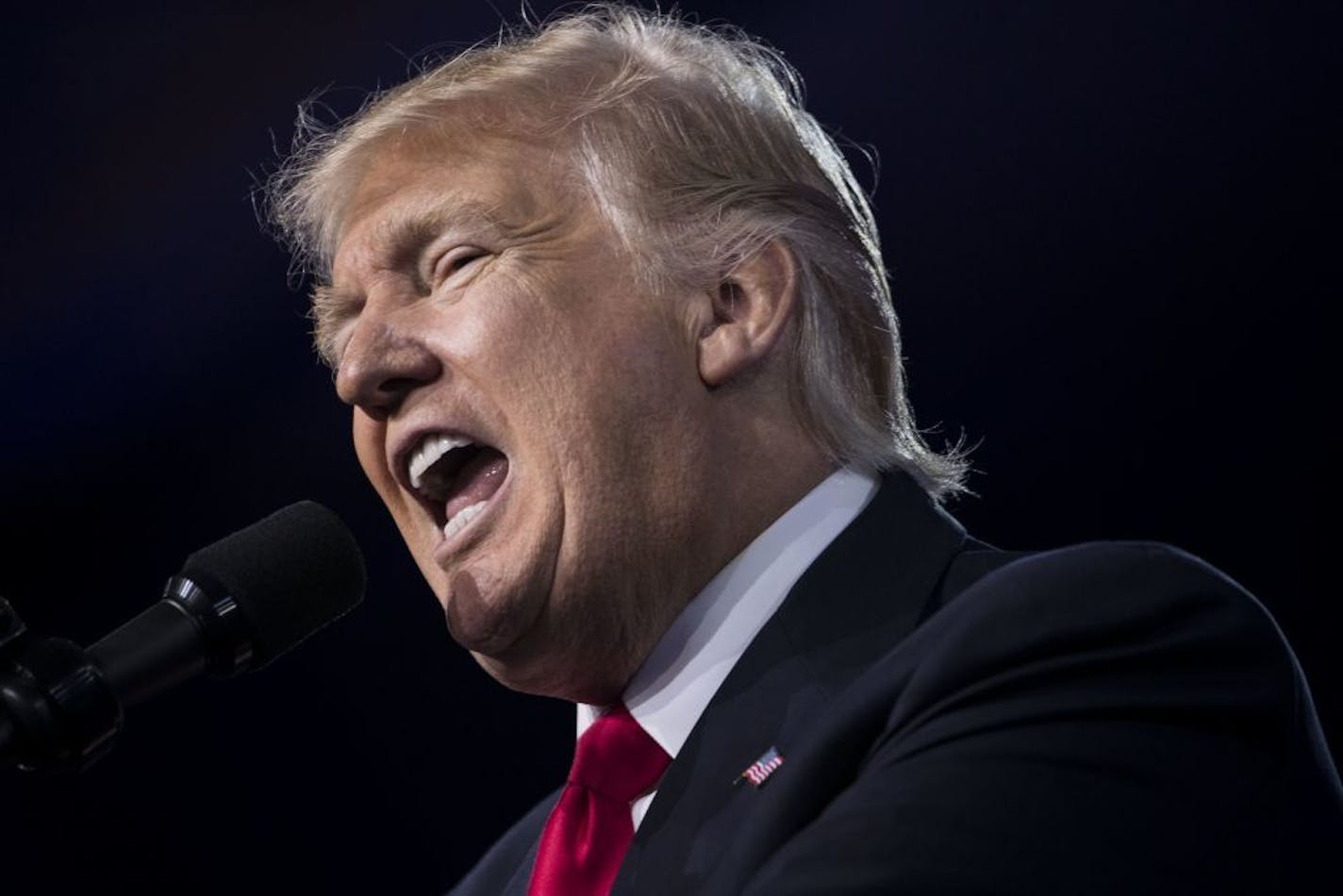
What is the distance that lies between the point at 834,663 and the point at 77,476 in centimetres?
200

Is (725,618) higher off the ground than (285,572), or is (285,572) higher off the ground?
(285,572)

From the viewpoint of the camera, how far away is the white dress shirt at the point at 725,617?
1855mm

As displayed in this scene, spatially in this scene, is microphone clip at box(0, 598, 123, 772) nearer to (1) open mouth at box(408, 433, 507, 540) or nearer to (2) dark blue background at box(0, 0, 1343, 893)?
(1) open mouth at box(408, 433, 507, 540)

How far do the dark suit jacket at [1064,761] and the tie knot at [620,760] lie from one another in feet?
0.68

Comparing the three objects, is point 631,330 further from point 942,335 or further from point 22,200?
point 22,200

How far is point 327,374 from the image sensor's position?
329cm

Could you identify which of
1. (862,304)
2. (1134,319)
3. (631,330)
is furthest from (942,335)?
(631,330)

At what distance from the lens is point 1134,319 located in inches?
119

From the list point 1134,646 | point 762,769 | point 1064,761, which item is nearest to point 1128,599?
point 1134,646

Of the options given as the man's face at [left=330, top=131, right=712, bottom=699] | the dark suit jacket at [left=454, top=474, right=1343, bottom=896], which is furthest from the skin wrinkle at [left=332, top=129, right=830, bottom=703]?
the dark suit jacket at [left=454, top=474, right=1343, bottom=896]

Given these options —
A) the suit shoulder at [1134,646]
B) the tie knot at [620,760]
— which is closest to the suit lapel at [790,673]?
the tie knot at [620,760]

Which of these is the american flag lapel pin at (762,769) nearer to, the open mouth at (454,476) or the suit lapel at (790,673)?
the suit lapel at (790,673)

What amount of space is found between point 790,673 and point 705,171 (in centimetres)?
68

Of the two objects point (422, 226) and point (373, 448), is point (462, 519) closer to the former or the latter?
point (373, 448)
